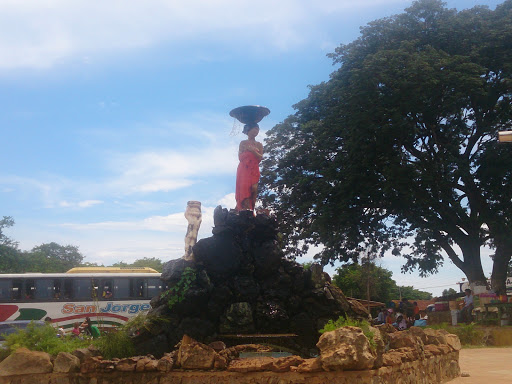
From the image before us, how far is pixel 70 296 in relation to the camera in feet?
61.1

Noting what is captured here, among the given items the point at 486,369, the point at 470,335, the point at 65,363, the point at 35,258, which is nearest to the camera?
the point at 65,363

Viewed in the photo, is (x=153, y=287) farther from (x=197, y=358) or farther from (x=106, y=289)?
(x=197, y=358)

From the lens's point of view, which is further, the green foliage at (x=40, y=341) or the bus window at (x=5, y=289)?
the bus window at (x=5, y=289)

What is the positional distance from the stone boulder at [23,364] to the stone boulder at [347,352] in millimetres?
3730

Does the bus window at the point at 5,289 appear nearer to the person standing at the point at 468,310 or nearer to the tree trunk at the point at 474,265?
the person standing at the point at 468,310

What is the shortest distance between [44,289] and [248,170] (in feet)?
31.6

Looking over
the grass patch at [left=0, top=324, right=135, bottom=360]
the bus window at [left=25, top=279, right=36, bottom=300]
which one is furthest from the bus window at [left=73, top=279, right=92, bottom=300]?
the grass patch at [left=0, top=324, right=135, bottom=360]

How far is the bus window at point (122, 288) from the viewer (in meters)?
19.1

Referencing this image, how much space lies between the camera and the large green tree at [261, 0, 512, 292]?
20.0m

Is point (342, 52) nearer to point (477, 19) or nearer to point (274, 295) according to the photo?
point (477, 19)

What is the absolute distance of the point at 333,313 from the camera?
10625mm

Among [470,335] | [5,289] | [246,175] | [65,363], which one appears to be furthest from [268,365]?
[5,289]

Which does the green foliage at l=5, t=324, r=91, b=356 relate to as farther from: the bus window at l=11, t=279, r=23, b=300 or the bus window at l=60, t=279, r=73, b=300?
the bus window at l=11, t=279, r=23, b=300

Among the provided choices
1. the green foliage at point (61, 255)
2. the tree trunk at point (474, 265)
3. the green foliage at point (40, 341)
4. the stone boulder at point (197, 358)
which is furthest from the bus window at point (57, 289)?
the green foliage at point (61, 255)
